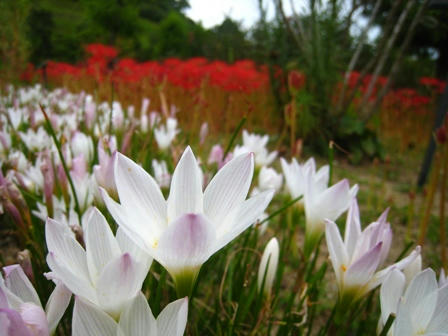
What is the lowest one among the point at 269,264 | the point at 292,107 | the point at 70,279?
the point at 269,264

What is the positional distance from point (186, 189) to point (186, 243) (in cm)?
7

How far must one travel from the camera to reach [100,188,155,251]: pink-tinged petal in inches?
9.8

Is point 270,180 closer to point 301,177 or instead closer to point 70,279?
point 301,177

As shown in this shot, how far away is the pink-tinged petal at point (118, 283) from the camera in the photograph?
9.5 inches

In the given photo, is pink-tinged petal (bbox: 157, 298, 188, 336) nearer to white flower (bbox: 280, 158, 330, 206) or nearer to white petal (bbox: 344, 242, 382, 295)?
white petal (bbox: 344, 242, 382, 295)

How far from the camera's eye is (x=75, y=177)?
579mm

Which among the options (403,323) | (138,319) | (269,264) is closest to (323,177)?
(269,264)

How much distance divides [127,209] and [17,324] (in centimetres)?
11

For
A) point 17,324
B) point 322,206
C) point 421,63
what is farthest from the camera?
point 421,63

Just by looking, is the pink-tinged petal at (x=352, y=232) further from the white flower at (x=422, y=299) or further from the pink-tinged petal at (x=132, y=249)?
the pink-tinged petal at (x=132, y=249)

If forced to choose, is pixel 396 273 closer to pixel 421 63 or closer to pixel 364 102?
Answer: pixel 364 102

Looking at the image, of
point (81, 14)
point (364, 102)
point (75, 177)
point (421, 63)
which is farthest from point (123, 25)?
point (75, 177)

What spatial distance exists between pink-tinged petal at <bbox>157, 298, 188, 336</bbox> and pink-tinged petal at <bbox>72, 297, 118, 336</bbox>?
3 centimetres

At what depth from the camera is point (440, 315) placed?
1.05 ft
